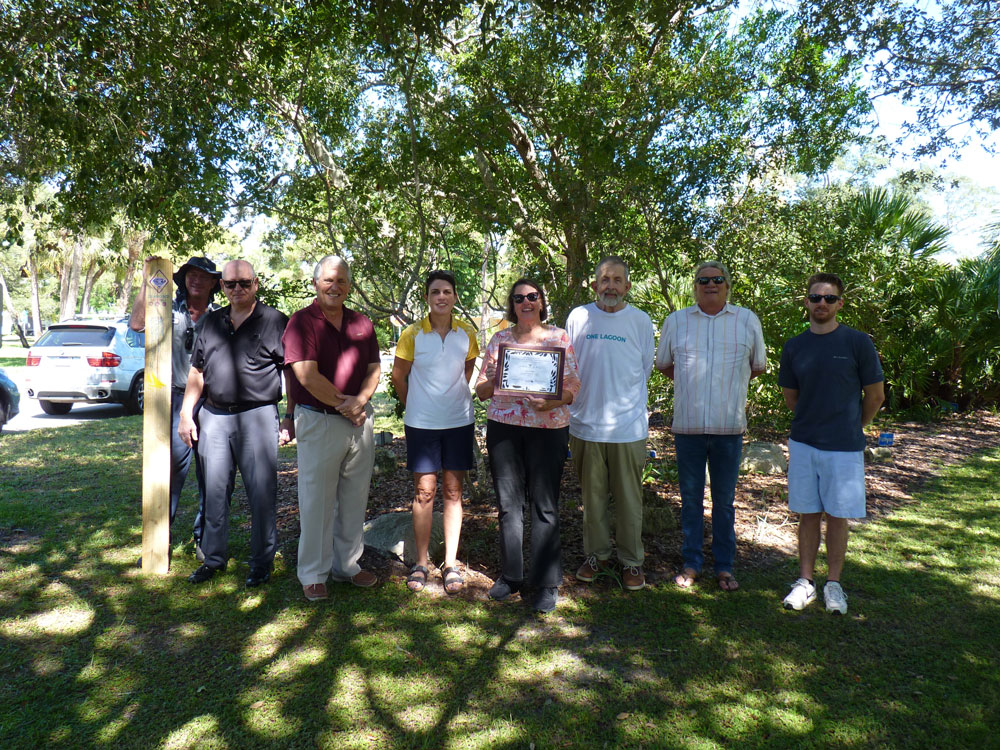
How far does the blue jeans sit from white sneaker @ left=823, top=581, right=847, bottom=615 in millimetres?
577

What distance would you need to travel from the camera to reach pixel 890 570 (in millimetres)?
4734

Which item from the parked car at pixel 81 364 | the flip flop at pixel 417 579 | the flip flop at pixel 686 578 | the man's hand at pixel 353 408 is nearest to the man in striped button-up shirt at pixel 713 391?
the flip flop at pixel 686 578

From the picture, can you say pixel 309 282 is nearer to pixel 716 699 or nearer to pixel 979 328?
pixel 716 699

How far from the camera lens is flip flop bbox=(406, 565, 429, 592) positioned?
433 centimetres

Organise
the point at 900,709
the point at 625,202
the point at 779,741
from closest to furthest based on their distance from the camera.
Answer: the point at 779,741, the point at 900,709, the point at 625,202

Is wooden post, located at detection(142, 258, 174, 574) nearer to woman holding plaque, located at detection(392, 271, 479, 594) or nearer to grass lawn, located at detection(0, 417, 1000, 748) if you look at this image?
grass lawn, located at detection(0, 417, 1000, 748)

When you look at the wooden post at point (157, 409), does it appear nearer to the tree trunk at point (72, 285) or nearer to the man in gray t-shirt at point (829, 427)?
the man in gray t-shirt at point (829, 427)

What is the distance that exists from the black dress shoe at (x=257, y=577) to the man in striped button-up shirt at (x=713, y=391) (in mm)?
2646

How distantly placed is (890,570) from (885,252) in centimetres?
674

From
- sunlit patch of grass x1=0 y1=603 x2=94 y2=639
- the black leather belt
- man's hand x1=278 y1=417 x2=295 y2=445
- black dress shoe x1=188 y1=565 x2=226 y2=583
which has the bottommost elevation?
sunlit patch of grass x1=0 y1=603 x2=94 y2=639

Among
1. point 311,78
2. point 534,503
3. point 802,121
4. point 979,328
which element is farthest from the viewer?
point 979,328

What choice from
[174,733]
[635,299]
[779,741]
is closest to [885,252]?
[635,299]

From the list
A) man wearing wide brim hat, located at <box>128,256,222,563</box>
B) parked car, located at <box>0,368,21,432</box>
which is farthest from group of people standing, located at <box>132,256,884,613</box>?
parked car, located at <box>0,368,21,432</box>

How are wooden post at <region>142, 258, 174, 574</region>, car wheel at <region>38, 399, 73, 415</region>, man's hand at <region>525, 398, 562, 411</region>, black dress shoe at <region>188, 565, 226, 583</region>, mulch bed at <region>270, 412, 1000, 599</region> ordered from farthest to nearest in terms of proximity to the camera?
car wheel at <region>38, 399, 73, 415</region>
mulch bed at <region>270, 412, 1000, 599</region>
wooden post at <region>142, 258, 174, 574</region>
black dress shoe at <region>188, 565, 226, 583</region>
man's hand at <region>525, 398, 562, 411</region>
